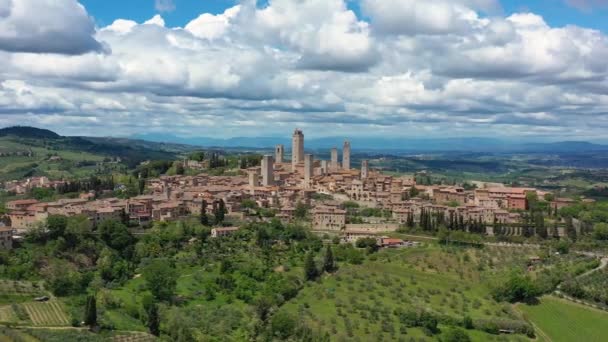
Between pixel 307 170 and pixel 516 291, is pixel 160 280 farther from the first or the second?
pixel 307 170

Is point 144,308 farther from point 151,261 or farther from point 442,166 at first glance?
point 442,166

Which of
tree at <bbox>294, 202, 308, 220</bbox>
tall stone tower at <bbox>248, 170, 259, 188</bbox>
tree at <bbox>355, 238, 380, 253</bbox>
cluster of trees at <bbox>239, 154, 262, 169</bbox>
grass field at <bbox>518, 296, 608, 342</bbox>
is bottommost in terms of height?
grass field at <bbox>518, 296, 608, 342</bbox>

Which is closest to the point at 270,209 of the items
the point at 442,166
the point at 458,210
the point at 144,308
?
the point at 458,210

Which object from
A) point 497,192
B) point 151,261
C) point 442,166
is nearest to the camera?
point 151,261

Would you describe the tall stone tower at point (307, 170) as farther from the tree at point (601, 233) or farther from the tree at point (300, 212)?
the tree at point (601, 233)

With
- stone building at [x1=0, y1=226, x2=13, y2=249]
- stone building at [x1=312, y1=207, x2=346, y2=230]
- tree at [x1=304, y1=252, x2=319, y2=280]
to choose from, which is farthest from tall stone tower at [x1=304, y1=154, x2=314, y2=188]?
stone building at [x1=0, y1=226, x2=13, y2=249]

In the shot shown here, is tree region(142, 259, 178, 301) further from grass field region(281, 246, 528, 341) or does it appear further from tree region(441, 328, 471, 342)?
tree region(441, 328, 471, 342)
